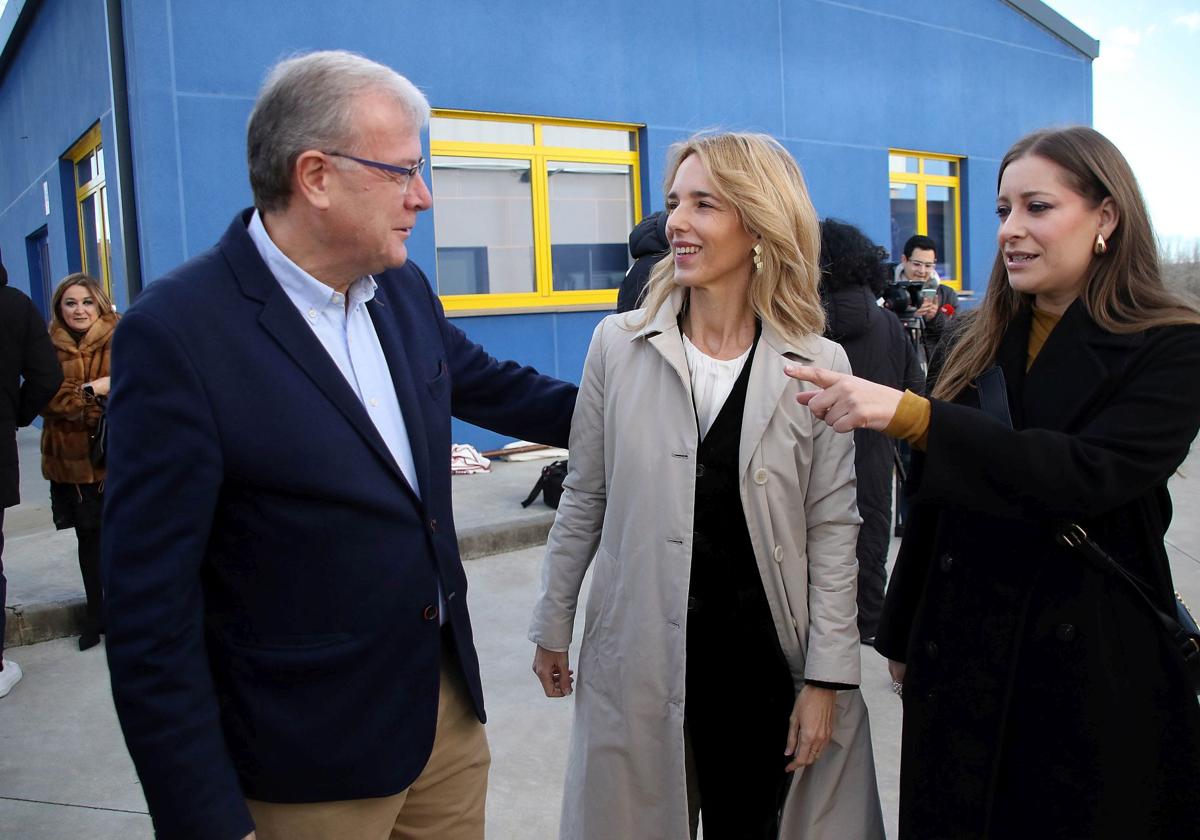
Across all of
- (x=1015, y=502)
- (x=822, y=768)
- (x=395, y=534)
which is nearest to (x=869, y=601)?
(x=822, y=768)

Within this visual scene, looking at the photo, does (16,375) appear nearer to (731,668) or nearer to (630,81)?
(731,668)

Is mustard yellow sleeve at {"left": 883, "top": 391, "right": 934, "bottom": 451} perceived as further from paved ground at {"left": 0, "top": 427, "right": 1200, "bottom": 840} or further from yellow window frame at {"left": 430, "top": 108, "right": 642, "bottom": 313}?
yellow window frame at {"left": 430, "top": 108, "right": 642, "bottom": 313}

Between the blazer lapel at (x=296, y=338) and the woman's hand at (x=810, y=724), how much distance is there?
1030mm

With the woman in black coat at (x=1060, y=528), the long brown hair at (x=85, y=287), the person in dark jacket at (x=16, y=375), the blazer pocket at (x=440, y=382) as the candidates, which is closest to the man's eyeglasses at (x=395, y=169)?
the blazer pocket at (x=440, y=382)

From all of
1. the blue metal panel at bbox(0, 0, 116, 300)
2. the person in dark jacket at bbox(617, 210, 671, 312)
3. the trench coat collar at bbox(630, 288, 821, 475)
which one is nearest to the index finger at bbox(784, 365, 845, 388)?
the trench coat collar at bbox(630, 288, 821, 475)

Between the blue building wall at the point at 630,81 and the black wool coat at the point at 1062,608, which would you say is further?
the blue building wall at the point at 630,81

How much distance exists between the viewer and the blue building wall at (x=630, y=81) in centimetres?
703

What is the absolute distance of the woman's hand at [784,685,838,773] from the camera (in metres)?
2.08

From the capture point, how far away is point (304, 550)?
158 centimetres

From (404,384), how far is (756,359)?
2.56 feet

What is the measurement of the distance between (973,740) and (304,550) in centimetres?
134

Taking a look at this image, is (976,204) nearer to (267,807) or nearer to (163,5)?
(163,5)

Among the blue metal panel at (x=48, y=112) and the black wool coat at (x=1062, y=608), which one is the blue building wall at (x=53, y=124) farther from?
the black wool coat at (x=1062, y=608)

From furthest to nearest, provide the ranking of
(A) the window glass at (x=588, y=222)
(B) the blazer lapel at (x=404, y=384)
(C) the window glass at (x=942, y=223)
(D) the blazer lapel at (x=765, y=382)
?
(C) the window glass at (x=942, y=223) < (A) the window glass at (x=588, y=222) < (D) the blazer lapel at (x=765, y=382) < (B) the blazer lapel at (x=404, y=384)
